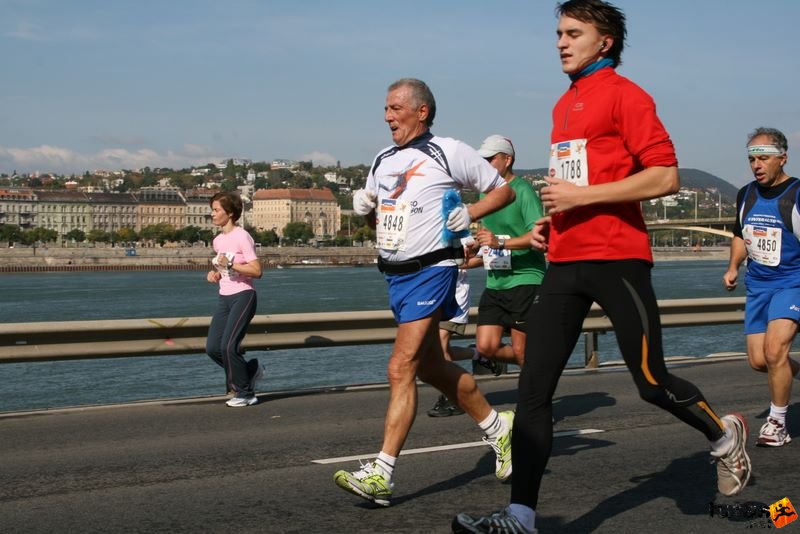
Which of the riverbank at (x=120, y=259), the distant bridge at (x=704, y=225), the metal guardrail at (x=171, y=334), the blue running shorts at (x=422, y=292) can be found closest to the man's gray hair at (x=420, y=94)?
the blue running shorts at (x=422, y=292)

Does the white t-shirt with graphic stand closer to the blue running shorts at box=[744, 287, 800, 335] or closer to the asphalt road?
the asphalt road

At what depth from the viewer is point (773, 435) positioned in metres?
6.29

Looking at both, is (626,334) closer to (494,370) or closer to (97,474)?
(97,474)

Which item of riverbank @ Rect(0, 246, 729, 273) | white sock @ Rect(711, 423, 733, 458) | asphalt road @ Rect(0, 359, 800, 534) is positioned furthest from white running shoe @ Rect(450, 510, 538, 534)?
riverbank @ Rect(0, 246, 729, 273)

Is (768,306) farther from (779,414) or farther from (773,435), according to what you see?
(773,435)

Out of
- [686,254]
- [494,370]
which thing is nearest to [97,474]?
[494,370]

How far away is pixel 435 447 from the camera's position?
6324mm

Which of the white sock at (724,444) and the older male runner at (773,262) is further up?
the older male runner at (773,262)

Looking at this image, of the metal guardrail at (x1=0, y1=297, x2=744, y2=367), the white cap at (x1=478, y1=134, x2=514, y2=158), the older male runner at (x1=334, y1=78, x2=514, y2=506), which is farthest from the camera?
the metal guardrail at (x1=0, y1=297, x2=744, y2=367)

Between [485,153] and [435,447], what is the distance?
2109mm

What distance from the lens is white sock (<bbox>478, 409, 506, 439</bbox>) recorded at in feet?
17.5

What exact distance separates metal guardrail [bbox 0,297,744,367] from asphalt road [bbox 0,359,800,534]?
726 mm

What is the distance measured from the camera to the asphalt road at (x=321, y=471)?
4547 mm

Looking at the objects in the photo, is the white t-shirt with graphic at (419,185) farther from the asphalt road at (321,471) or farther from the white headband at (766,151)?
the white headband at (766,151)
